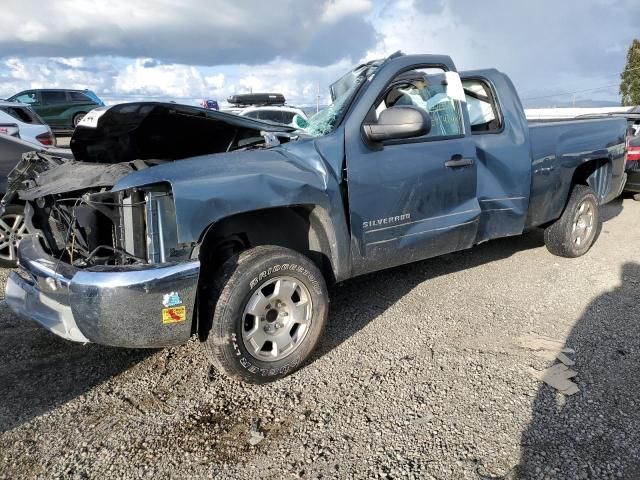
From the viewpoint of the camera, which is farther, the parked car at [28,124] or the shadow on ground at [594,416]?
the parked car at [28,124]

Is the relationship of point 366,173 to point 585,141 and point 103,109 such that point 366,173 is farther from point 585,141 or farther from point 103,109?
point 585,141

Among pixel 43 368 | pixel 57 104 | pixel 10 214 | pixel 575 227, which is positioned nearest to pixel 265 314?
pixel 43 368

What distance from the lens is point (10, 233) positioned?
521cm

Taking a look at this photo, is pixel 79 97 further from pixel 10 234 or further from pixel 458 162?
pixel 458 162

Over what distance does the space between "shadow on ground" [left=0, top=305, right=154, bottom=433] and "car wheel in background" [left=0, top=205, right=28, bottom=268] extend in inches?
61.3

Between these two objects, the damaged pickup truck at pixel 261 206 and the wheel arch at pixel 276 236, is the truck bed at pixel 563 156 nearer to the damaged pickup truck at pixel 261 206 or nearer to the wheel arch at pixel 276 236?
the damaged pickup truck at pixel 261 206

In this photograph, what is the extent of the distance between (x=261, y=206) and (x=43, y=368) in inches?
72.4

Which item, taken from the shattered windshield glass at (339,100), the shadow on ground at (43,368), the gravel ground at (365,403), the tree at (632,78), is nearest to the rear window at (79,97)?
the gravel ground at (365,403)

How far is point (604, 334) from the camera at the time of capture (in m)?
3.73

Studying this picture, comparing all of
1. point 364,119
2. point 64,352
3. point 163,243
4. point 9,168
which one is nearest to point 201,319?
point 163,243

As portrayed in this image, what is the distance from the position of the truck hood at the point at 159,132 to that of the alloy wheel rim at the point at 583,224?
3.39 meters

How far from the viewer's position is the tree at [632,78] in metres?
25.5

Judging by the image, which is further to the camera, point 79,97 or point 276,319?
point 79,97

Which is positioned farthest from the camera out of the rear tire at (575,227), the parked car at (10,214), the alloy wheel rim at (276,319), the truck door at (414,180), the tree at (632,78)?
the tree at (632,78)
